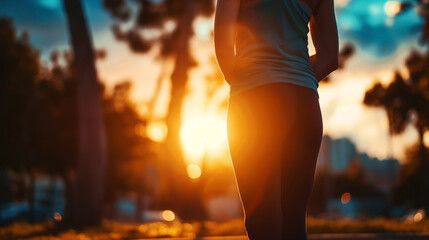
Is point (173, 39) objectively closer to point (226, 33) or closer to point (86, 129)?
point (86, 129)

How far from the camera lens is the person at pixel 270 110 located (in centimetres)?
250

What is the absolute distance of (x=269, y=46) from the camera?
256 cm

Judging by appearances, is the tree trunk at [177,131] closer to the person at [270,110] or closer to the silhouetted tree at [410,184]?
the person at [270,110]

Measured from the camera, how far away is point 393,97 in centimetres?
3831

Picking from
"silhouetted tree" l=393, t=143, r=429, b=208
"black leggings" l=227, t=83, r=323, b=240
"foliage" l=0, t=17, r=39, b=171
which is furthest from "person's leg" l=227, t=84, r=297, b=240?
"silhouetted tree" l=393, t=143, r=429, b=208

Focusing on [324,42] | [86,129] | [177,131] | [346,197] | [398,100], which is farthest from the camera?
[346,197]

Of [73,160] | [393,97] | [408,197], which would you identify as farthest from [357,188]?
[73,160]

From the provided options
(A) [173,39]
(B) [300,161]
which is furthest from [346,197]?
(B) [300,161]

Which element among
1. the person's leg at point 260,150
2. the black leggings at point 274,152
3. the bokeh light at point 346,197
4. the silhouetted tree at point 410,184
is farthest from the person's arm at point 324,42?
the bokeh light at point 346,197

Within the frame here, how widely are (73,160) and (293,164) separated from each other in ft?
113

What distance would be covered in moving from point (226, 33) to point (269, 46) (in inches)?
7.5

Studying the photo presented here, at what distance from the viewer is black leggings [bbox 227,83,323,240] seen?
8.19 feet

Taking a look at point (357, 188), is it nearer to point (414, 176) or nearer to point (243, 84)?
point (414, 176)

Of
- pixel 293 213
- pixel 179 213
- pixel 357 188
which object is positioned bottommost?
pixel 357 188
